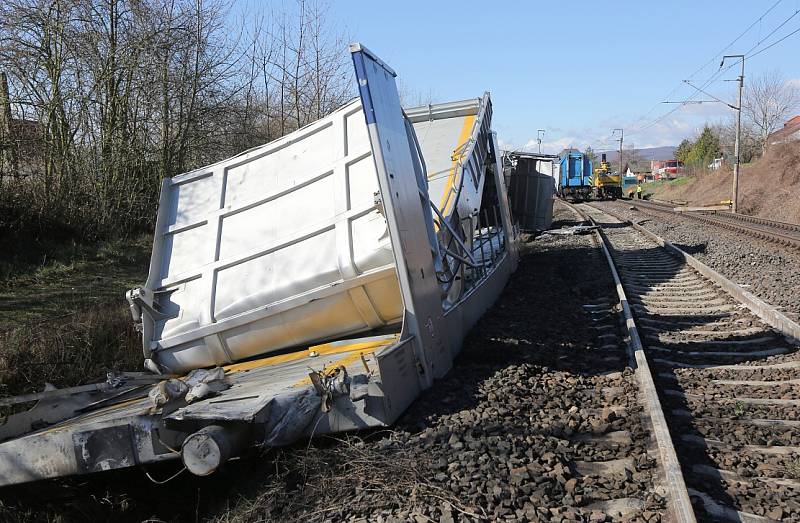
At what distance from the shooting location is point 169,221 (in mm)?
6844

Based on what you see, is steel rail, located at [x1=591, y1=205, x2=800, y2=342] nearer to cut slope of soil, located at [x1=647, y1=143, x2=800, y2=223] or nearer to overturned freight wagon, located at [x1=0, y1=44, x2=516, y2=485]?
overturned freight wagon, located at [x1=0, y1=44, x2=516, y2=485]

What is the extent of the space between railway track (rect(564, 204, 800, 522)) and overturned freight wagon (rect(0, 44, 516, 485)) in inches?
76.6

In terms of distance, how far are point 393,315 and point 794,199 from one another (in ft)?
100

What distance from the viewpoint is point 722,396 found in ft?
17.9

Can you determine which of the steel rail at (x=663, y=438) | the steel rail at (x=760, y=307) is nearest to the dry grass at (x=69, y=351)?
the steel rail at (x=663, y=438)

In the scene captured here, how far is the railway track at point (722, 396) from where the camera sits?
143 inches

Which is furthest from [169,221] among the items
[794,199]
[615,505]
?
[794,199]

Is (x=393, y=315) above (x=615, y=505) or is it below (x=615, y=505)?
above

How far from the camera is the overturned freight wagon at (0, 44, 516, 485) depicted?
453 centimetres

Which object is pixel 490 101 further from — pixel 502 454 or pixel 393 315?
pixel 502 454

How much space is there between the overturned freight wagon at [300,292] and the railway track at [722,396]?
1946 millimetres

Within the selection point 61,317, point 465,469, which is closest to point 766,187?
point 61,317

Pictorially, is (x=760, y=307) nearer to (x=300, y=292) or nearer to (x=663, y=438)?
(x=663, y=438)

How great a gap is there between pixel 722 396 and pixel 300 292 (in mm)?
3760
